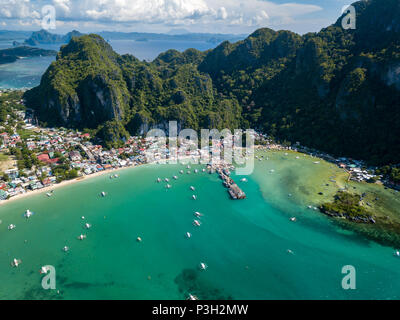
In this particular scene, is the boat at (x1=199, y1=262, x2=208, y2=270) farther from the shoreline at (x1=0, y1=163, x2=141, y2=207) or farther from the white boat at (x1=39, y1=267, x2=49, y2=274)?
the shoreline at (x1=0, y1=163, x2=141, y2=207)

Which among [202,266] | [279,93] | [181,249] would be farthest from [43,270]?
[279,93]

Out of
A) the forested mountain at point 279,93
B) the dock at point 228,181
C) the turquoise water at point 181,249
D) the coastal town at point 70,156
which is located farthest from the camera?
the forested mountain at point 279,93

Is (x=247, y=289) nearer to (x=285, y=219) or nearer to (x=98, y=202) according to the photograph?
(x=285, y=219)

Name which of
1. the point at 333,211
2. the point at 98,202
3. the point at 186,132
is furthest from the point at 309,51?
the point at 98,202

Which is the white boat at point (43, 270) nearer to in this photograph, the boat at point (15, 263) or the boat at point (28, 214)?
the boat at point (15, 263)

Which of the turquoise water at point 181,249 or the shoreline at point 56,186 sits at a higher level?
the shoreline at point 56,186

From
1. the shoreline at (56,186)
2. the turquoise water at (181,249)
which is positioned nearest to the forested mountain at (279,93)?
the shoreline at (56,186)

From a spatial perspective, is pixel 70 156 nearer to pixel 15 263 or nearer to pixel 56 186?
pixel 56 186
